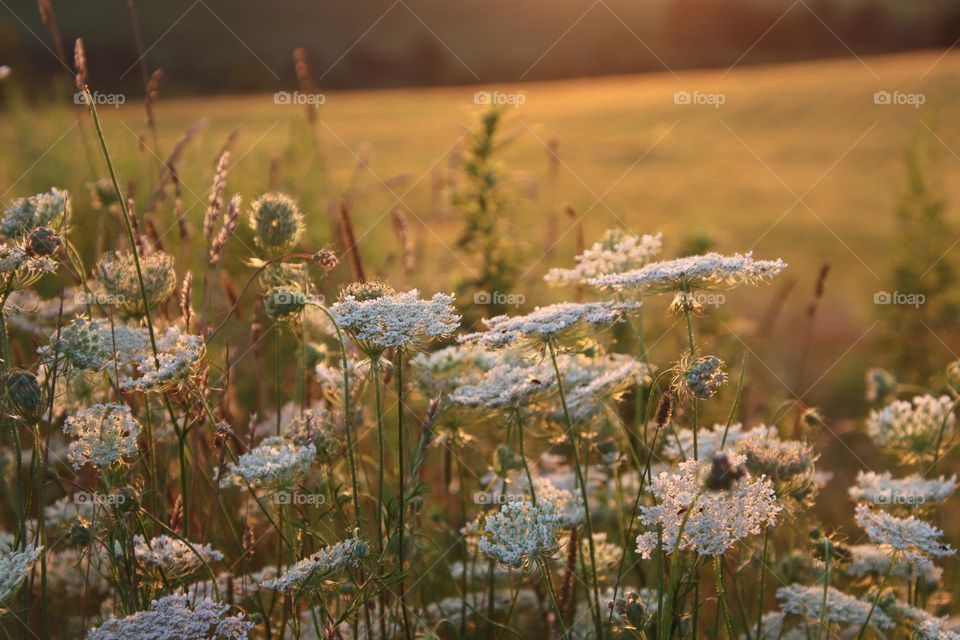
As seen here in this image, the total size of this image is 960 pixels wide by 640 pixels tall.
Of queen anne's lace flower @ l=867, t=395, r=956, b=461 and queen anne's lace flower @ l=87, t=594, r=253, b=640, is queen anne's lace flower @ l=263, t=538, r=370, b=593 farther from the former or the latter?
queen anne's lace flower @ l=867, t=395, r=956, b=461

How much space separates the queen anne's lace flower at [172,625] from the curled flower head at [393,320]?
616mm

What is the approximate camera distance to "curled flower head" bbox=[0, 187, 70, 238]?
2.29m

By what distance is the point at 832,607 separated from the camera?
236 cm

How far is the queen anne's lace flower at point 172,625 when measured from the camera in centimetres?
172

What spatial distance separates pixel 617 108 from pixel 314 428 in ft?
62.7

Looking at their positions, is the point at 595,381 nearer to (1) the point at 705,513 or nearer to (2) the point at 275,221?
(1) the point at 705,513

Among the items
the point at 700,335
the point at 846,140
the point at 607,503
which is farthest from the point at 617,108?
the point at 607,503

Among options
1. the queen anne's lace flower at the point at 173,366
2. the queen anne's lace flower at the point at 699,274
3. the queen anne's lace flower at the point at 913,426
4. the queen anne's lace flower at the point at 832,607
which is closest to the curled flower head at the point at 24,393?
the queen anne's lace flower at the point at 173,366

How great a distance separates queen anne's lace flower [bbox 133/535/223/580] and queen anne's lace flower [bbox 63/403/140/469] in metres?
0.21

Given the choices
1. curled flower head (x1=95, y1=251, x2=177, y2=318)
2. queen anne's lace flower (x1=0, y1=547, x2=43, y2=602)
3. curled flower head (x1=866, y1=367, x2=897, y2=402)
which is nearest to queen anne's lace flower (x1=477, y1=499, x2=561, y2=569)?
queen anne's lace flower (x1=0, y1=547, x2=43, y2=602)

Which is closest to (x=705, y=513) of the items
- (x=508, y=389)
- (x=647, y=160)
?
(x=508, y=389)

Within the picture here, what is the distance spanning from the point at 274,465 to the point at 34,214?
3.17 feet

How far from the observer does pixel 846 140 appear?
16.1 meters

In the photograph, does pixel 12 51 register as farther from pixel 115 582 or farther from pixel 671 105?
pixel 115 582
